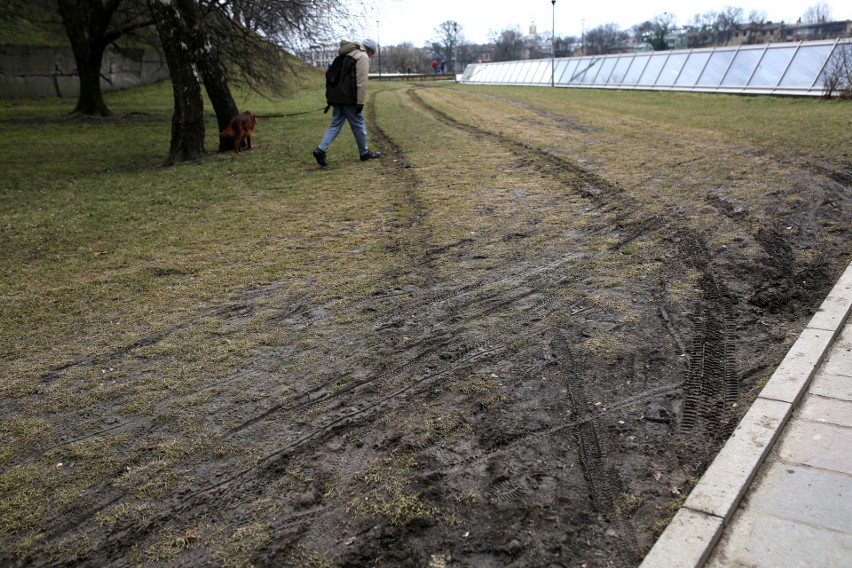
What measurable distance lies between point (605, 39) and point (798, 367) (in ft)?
327

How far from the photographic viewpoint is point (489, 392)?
373 cm

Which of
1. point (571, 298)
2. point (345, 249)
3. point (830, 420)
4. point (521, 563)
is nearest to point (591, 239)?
point (571, 298)

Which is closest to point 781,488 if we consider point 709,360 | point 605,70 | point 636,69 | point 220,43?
point 709,360

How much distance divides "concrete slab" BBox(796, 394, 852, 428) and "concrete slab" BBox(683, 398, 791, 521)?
0.11 m

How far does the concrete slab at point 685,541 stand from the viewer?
2.44m

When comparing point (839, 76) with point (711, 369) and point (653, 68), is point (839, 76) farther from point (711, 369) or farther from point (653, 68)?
point (711, 369)

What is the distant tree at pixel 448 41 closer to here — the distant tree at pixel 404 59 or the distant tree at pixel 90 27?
the distant tree at pixel 404 59

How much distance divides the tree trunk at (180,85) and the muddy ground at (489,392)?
682cm

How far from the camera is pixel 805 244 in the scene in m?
5.95

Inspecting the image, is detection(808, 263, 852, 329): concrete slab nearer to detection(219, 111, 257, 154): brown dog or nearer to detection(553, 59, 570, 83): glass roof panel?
detection(219, 111, 257, 154): brown dog

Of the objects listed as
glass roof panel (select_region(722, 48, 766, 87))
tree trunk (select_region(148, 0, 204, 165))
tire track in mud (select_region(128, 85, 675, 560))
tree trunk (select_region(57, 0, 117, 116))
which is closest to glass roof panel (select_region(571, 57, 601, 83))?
glass roof panel (select_region(722, 48, 766, 87))

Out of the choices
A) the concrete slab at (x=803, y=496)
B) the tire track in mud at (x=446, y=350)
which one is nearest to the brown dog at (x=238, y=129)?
the tire track in mud at (x=446, y=350)

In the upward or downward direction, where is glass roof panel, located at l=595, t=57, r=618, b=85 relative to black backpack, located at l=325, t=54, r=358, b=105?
upward

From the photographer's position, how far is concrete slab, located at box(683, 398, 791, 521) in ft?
8.95
